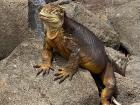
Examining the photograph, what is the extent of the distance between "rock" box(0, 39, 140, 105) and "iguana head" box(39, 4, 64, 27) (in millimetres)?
730

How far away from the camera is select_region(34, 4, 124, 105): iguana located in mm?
9008

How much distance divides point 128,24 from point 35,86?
4.33m

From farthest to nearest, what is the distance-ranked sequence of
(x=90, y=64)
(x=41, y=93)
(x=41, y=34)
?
1. (x=41, y=34)
2. (x=90, y=64)
3. (x=41, y=93)

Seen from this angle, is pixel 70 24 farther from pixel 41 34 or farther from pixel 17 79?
pixel 41 34

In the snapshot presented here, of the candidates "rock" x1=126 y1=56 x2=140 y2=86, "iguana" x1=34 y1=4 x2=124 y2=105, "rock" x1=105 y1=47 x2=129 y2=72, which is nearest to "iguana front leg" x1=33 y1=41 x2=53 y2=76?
"iguana" x1=34 y1=4 x2=124 y2=105

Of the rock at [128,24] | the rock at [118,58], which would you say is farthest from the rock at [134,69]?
the rock at [128,24]

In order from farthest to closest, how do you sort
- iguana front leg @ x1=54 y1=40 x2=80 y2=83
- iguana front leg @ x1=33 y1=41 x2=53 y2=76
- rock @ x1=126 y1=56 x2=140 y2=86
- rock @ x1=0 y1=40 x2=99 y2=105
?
1. rock @ x1=126 y1=56 x2=140 y2=86
2. iguana front leg @ x1=33 y1=41 x2=53 y2=76
3. iguana front leg @ x1=54 y1=40 x2=80 y2=83
4. rock @ x1=0 y1=40 x2=99 y2=105

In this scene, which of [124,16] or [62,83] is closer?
[62,83]

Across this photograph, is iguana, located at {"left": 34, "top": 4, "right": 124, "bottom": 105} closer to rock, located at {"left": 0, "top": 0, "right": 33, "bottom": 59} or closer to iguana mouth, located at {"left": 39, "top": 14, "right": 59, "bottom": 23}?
iguana mouth, located at {"left": 39, "top": 14, "right": 59, "bottom": 23}

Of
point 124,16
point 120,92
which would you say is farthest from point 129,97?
point 124,16

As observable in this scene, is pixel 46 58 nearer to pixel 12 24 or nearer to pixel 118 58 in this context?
pixel 118 58

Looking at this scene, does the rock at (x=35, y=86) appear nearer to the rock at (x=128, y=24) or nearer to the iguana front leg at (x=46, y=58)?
the iguana front leg at (x=46, y=58)

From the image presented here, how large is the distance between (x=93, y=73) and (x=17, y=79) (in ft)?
4.12

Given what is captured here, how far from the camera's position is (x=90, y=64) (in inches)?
374
